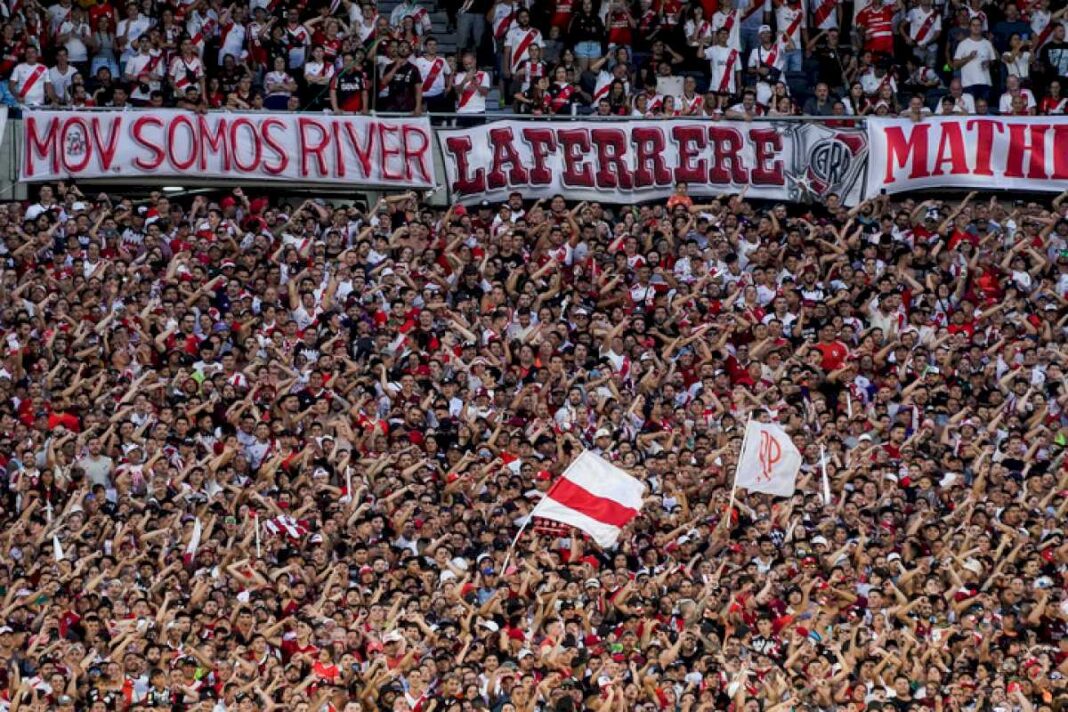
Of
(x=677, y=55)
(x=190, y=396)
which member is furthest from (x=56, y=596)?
(x=677, y=55)

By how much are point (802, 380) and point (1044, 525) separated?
2.87 metres

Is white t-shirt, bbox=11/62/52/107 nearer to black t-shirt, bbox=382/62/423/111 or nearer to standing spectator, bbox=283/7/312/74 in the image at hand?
standing spectator, bbox=283/7/312/74

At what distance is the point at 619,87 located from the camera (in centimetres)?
3034

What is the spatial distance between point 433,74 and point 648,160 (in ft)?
8.40

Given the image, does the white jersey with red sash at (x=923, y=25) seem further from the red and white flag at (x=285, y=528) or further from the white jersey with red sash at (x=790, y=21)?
the red and white flag at (x=285, y=528)

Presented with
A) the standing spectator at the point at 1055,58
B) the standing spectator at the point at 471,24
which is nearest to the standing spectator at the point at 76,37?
the standing spectator at the point at 471,24

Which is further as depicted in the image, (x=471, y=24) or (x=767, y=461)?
(x=471, y=24)

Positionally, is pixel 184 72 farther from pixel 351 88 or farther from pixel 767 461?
pixel 767 461

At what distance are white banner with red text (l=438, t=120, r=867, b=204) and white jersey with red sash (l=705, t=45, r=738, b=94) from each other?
825 mm

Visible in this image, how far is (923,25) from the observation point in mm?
31938

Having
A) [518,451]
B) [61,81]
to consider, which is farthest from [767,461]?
[61,81]

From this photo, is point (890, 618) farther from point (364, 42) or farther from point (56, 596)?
point (364, 42)

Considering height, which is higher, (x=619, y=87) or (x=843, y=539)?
(x=619, y=87)

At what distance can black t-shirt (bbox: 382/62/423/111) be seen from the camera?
98.1 ft
